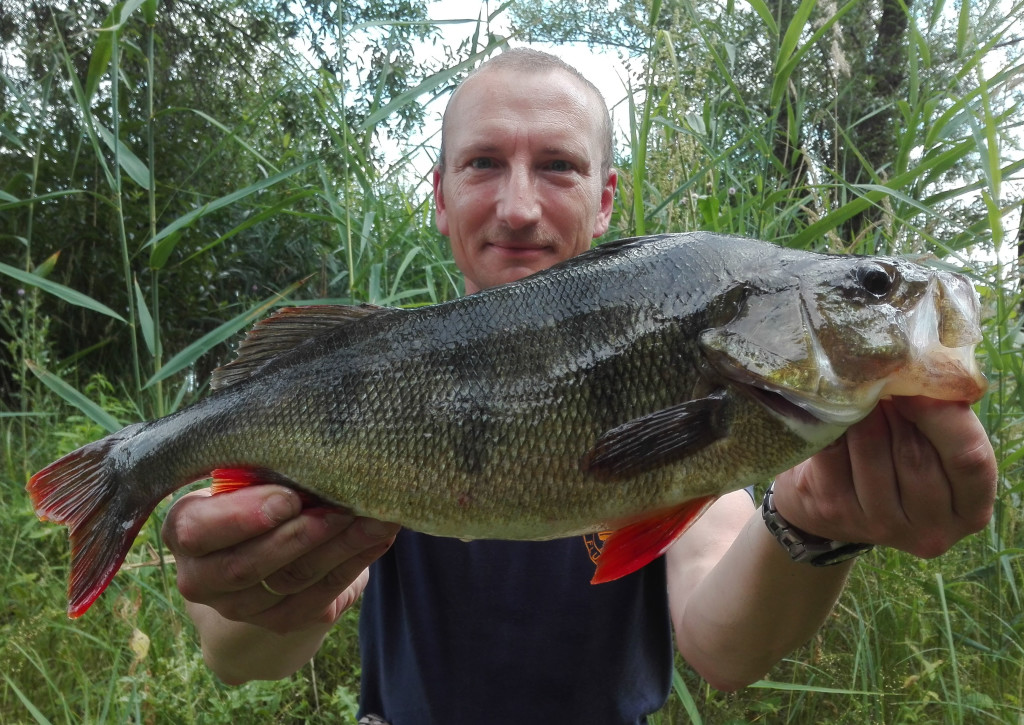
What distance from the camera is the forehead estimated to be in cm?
221

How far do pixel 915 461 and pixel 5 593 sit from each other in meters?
3.61

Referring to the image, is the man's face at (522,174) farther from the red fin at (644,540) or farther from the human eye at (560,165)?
the red fin at (644,540)

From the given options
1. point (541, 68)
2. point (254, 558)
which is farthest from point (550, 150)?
point (254, 558)

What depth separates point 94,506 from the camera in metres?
1.51

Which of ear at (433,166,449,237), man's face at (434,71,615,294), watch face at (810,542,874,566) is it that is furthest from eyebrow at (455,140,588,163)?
watch face at (810,542,874,566)

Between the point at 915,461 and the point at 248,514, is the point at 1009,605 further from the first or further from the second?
the point at 248,514

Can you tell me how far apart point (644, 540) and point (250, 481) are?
775 millimetres

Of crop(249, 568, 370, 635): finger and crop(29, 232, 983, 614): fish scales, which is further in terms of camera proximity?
crop(249, 568, 370, 635): finger

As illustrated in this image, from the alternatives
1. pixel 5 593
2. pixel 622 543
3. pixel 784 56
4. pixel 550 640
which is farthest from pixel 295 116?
pixel 622 543

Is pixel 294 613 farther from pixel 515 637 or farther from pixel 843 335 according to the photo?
pixel 843 335

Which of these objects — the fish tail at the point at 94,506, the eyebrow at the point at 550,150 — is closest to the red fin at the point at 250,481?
the fish tail at the point at 94,506

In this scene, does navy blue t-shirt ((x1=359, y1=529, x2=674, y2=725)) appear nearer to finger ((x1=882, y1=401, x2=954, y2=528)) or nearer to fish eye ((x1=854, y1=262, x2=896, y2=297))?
finger ((x1=882, y1=401, x2=954, y2=528))

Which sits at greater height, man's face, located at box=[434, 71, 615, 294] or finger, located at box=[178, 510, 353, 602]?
man's face, located at box=[434, 71, 615, 294]

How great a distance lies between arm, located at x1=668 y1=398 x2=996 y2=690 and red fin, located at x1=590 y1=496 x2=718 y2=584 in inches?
9.7
